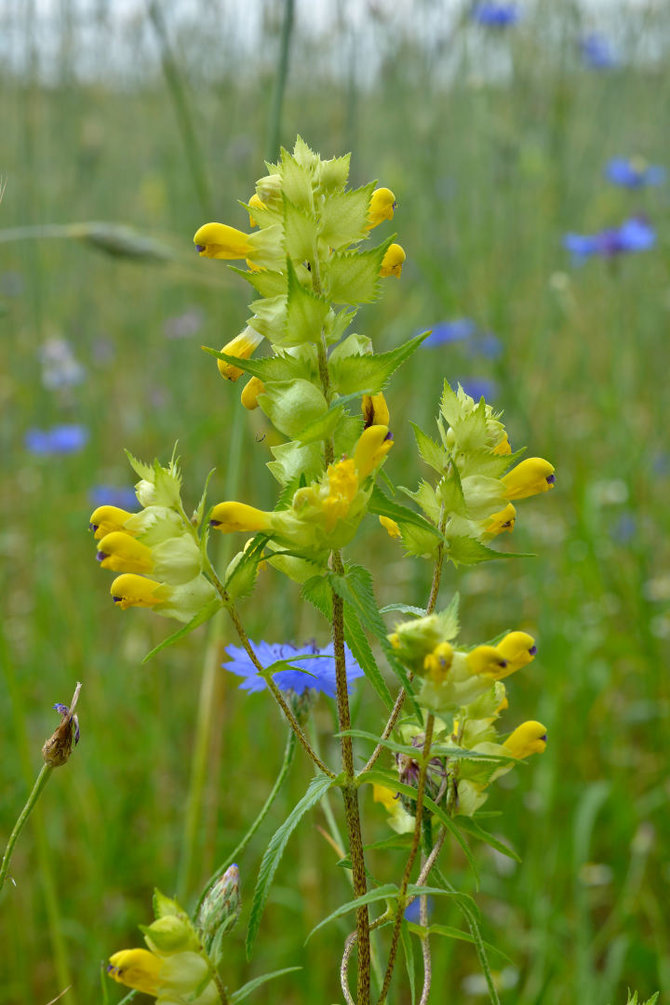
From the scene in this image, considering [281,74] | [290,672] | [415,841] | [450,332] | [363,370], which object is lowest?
[450,332]

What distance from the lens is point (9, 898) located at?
59.6 inches

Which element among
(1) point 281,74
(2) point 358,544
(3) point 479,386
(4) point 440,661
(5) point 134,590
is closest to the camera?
(4) point 440,661

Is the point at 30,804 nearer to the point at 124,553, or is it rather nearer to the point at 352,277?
the point at 124,553

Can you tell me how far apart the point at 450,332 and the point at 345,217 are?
7.01ft

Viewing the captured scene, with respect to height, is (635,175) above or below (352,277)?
below

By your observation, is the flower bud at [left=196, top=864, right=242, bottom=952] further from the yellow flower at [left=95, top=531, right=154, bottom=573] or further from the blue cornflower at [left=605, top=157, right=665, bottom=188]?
the blue cornflower at [left=605, top=157, right=665, bottom=188]

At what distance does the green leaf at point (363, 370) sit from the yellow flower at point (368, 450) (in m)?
0.02

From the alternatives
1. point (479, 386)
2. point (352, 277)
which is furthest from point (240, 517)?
point (479, 386)

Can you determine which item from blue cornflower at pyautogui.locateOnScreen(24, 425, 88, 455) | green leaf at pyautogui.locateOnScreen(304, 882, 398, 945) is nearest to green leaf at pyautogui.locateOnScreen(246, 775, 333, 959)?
green leaf at pyautogui.locateOnScreen(304, 882, 398, 945)

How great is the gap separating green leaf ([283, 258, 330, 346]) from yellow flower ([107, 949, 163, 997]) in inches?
13.6

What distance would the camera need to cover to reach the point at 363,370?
1.72 feet

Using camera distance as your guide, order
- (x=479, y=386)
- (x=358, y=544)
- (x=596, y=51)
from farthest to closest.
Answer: (x=596, y=51) < (x=479, y=386) < (x=358, y=544)

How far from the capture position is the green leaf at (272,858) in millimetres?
466

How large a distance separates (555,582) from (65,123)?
83.2 inches
